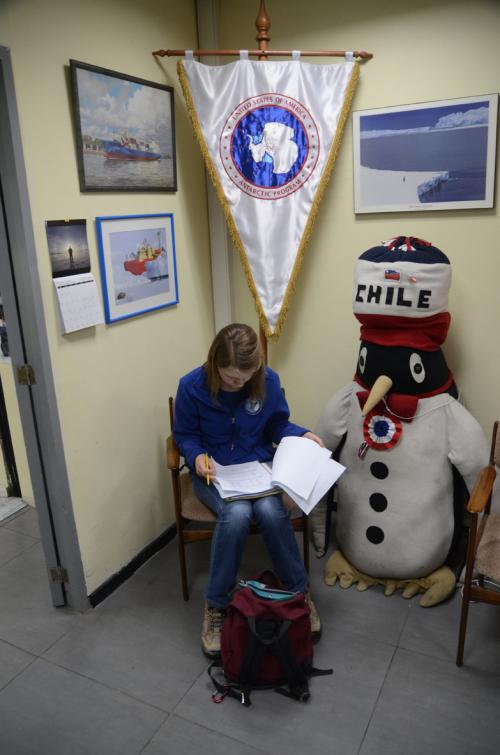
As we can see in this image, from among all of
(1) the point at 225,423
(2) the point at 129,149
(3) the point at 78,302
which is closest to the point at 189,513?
(1) the point at 225,423

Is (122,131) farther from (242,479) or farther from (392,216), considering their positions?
(242,479)

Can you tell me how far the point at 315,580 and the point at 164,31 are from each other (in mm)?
2380

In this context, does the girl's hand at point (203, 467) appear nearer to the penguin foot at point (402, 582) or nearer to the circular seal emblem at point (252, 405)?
A: the circular seal emblem at point (252, 405)

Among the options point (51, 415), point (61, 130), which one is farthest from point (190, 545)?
point (61, 130)

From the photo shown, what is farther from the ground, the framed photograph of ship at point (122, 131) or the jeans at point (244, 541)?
the framed photograph of ship at point (122, 131)

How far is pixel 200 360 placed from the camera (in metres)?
2.90

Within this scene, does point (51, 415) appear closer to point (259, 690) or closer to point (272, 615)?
point (272, 615)

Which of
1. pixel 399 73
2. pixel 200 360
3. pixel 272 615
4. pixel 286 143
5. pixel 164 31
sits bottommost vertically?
pixel 272 615

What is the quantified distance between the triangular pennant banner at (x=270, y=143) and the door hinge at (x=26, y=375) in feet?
3.41

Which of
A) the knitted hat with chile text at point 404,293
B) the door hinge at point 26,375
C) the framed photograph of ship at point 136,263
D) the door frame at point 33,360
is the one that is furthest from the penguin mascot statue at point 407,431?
the door hinge at point 26,375

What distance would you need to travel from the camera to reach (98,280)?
2.20 meters

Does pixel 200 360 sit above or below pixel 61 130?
below

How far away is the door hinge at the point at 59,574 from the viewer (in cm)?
226

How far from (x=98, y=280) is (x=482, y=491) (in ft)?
5.12
